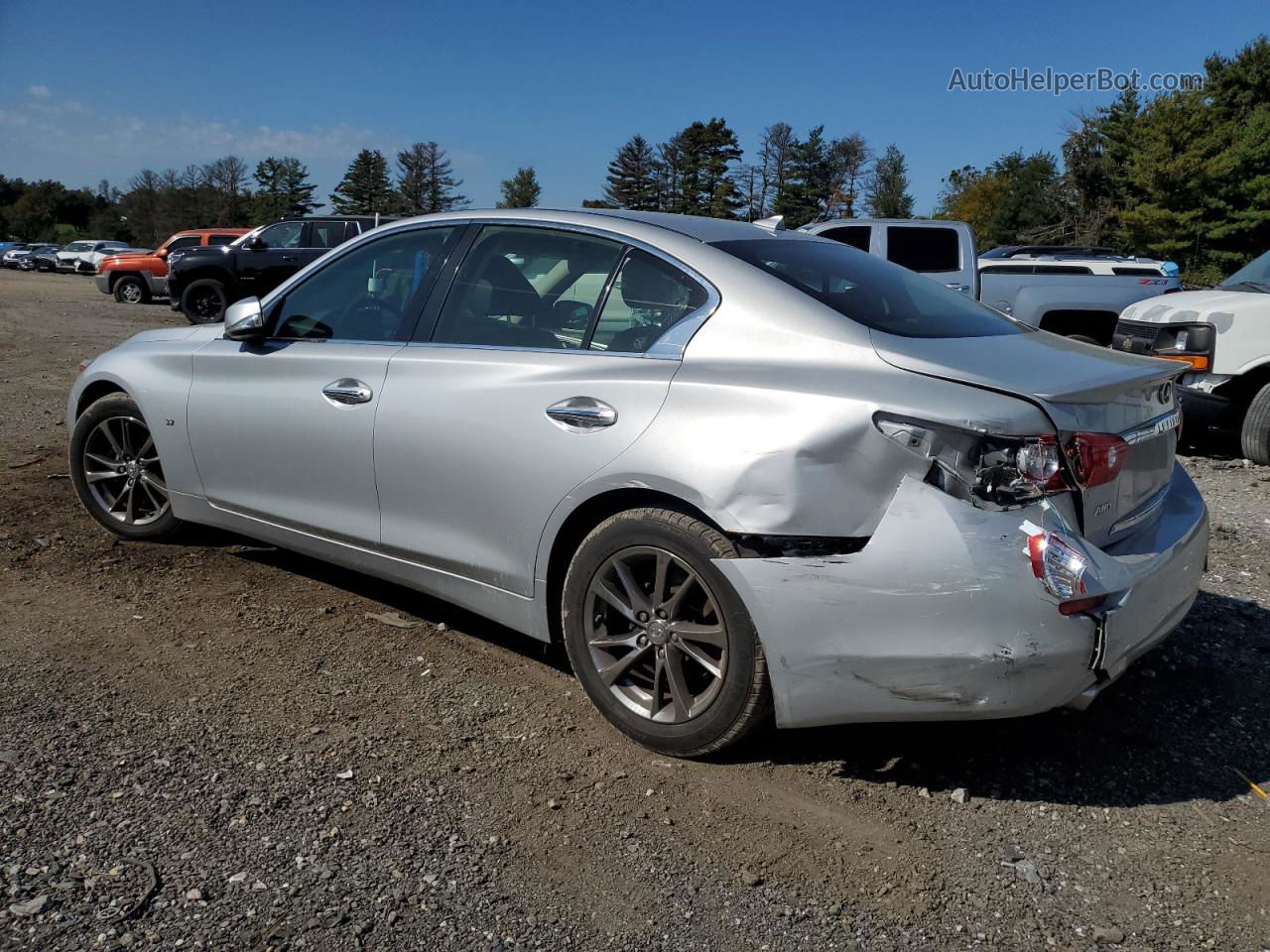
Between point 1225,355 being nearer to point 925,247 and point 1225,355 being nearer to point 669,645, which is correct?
point 925,247

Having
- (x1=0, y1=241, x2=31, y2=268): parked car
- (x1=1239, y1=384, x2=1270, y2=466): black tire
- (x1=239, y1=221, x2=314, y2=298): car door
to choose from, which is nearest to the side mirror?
(x1=1239, y1=384, x2=1270, y2=466): black tire

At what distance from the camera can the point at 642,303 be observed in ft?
11.1

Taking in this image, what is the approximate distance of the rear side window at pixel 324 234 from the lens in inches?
755

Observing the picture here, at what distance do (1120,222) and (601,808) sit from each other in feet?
191

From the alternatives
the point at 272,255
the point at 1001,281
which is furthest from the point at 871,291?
the point at 272,255

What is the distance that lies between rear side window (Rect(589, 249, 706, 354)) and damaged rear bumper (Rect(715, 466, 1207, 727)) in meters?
0.83

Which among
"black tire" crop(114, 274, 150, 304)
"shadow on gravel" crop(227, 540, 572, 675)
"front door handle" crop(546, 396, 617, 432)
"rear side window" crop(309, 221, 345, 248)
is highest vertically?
"rear side window" crop(309, 221, 345, 248)

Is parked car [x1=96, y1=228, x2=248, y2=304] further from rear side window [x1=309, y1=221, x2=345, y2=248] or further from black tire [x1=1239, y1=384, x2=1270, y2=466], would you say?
black tire [x1=1239, y1=384, x2=1270, y2=466]

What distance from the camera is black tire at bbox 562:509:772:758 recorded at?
9.53ft

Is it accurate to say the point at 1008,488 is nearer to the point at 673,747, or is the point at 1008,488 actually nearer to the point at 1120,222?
the point at 673,747

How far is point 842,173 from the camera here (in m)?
71.3

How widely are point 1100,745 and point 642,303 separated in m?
2.01

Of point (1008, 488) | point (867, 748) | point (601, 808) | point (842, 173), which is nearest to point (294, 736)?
point (601, 808)

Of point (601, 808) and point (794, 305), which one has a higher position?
point (794, 305)
